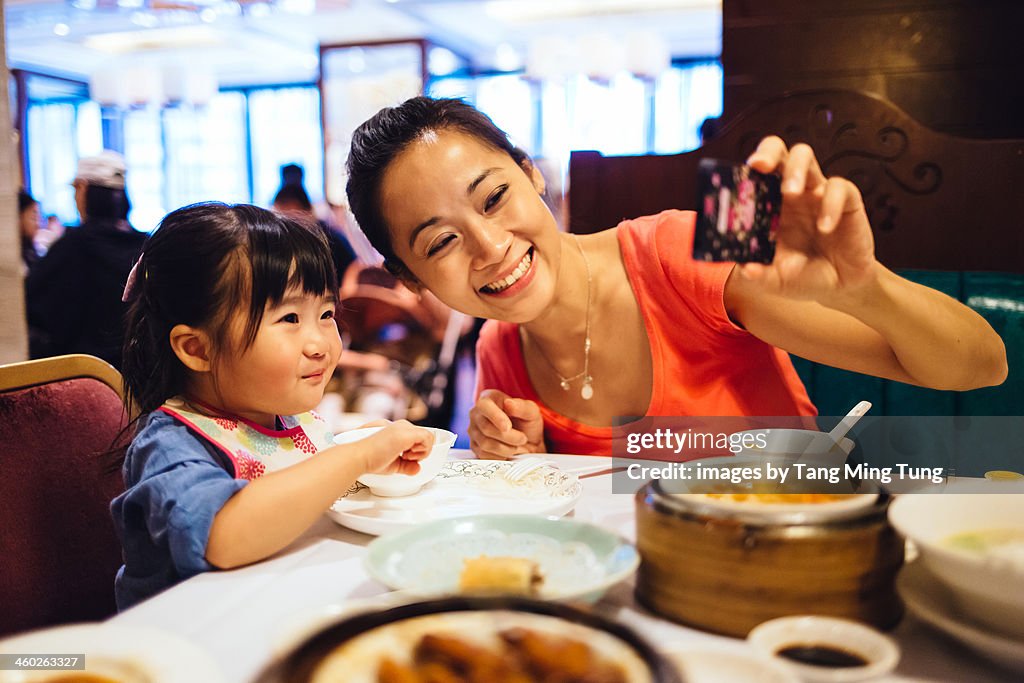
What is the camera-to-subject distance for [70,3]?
8250mm

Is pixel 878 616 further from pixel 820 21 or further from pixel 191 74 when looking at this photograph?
pixel 191 74

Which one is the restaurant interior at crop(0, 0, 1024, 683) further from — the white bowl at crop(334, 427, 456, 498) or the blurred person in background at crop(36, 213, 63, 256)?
the blurred person in background at crop(36, 213, 63, 256)

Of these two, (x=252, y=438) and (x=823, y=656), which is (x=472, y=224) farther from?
(x=823, y=656)

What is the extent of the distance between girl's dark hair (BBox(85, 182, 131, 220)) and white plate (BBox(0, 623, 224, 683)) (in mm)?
3505

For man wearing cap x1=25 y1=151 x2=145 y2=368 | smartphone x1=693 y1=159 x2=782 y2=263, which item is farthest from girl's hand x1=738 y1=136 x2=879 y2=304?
man wearing cap x1=25 y1=151 x2=145 y2=368

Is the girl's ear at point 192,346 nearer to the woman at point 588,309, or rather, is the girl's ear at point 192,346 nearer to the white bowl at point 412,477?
the white bowl at point 412,477

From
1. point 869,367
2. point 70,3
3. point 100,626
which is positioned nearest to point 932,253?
point 869,367

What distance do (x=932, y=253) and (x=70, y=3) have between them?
900 cm

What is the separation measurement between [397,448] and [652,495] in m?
0.41

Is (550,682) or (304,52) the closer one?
(550,682)

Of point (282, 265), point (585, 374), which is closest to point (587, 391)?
point (585, 374)

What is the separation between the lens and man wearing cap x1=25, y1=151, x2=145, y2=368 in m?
3.63

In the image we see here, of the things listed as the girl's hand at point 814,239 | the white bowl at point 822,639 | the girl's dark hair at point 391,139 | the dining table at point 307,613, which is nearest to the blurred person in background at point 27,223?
the girl's dark hair at point 391,139

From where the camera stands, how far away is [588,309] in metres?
1.73
